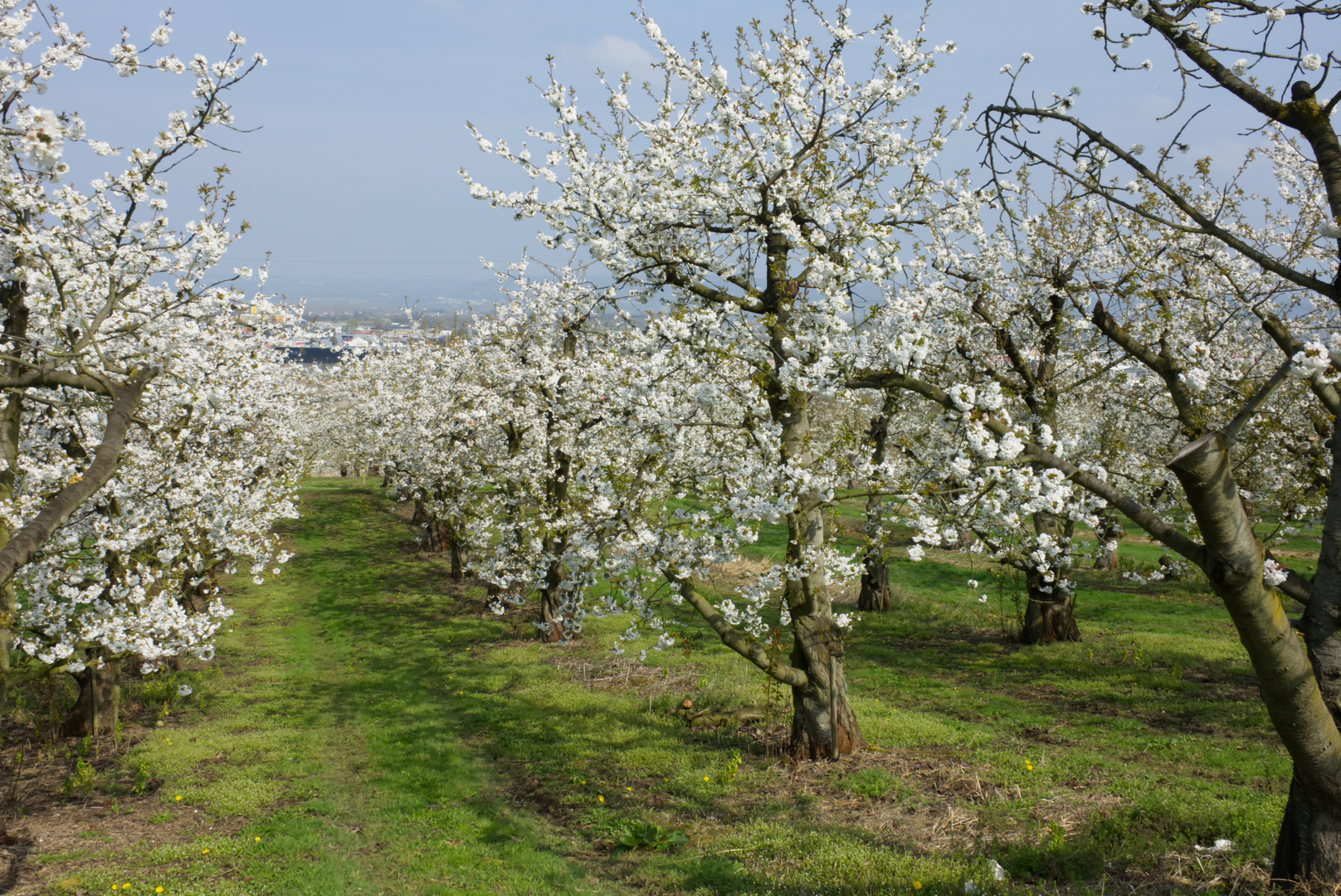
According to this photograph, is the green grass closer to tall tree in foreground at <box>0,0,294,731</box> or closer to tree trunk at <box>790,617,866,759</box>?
tree trunk at <box>790,617,866,759</box>

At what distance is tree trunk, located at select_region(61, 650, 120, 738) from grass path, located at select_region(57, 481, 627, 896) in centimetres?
96

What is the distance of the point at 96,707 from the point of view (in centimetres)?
1352

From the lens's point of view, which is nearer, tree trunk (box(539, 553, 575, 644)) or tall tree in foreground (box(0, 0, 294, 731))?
tall tree in foreground (box(0, 0, 294, 731))

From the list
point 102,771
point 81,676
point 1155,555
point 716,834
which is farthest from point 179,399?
point 1155,555

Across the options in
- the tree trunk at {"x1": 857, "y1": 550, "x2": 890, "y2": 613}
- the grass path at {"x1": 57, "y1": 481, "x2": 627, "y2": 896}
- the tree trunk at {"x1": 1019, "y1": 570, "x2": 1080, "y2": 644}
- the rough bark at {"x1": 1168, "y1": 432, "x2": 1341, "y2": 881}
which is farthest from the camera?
the tree trunk at {"x1": 857, "y1": 550, "x2": 890, "y2": 613}

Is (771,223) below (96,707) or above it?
above

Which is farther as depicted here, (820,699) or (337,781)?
(337,781)

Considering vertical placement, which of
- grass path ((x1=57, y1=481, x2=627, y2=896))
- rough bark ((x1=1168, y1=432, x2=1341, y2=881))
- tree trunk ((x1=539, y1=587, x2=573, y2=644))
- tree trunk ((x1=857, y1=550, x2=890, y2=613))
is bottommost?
grass path ((x1=57, y1=481, x2=627, y2=896))

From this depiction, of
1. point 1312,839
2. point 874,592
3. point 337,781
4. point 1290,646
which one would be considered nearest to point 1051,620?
point 874,592

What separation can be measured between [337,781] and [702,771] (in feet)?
19.6

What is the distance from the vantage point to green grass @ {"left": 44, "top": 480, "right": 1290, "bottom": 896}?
7766 mm

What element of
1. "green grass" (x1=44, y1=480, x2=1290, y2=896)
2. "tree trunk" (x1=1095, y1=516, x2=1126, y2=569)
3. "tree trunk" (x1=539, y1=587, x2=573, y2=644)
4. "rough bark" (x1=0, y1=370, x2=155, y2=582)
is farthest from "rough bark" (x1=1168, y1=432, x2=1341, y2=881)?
"tree trunk" (x1=539, y1=587, x2=573, y2=644)

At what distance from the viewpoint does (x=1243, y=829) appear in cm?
705

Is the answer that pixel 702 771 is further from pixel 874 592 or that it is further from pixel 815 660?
pixel 874 592
